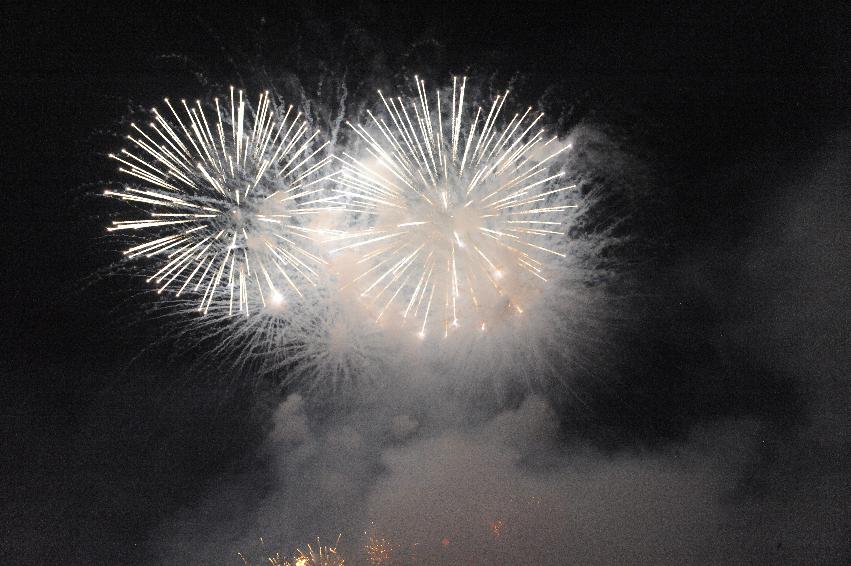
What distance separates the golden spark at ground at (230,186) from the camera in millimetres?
10242

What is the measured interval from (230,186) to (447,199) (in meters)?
3.96

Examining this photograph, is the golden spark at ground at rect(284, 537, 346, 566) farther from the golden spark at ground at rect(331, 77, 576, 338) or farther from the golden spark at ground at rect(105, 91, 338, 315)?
the golden spark at ground at rect(105, 91, 338, 315)

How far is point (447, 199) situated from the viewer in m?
10.8

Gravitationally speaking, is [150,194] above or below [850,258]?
below

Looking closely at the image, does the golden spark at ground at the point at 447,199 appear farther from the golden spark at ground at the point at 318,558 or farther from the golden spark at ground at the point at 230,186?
the golden spark at ground at the point at 318,558

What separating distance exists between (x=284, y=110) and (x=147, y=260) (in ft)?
15.6

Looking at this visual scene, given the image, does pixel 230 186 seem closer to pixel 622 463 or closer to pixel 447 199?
pixel 447 199

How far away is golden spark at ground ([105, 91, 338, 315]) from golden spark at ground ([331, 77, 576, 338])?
826mm

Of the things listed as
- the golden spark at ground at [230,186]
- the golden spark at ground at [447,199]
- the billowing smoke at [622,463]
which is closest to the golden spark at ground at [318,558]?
the billowing smoke at [622,463]

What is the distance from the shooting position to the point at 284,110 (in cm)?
1043

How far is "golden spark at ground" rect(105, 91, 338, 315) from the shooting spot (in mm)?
10242

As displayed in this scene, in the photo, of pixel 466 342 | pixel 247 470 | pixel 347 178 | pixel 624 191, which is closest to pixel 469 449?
pixel 466 342

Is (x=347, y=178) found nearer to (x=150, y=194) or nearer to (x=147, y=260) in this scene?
(x=150, y=194)

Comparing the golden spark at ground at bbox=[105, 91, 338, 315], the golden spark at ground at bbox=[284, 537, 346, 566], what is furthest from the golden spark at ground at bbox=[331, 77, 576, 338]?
the golden spark at ground at bbox=[284, 537, 346, 566]
